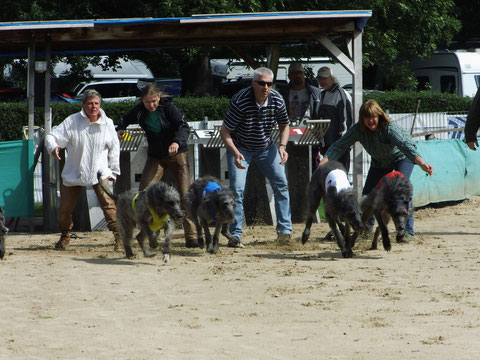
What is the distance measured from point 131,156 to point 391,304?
6260 millimetres

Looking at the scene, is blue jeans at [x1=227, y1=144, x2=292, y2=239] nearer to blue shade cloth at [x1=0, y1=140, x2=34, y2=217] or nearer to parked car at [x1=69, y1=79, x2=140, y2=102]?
blue shade cloth at [x1=0, y1=140, x2=34, y2=217]

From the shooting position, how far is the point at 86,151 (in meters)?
10.2

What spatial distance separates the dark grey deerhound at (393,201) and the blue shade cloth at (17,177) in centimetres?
507

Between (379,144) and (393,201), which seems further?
(379,144)

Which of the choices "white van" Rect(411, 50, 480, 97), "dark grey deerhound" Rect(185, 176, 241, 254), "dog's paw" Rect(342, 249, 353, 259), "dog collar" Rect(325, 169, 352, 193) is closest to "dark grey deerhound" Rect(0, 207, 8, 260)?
"dark grey deerhound" Rect(185, 176, 241, 254)

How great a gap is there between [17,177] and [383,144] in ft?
17.1

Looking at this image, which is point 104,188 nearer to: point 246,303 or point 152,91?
point 152,91

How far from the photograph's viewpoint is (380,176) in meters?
10.4

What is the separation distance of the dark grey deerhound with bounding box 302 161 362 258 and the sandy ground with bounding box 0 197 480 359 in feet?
0.90

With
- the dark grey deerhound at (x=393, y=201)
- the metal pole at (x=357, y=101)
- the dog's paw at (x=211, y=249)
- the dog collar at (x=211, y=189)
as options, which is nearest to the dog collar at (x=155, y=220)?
the dog collar at (x=211, y=189)

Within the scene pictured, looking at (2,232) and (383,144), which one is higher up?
(383,144)

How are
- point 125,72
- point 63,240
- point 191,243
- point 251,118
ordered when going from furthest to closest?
point 125,72 < point 191,243 < point 63,240 < point 251,118

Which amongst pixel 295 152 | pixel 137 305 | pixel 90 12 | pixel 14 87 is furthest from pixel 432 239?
pixel 14 87

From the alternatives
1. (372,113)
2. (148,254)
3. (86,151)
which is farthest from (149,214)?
(372,113)
